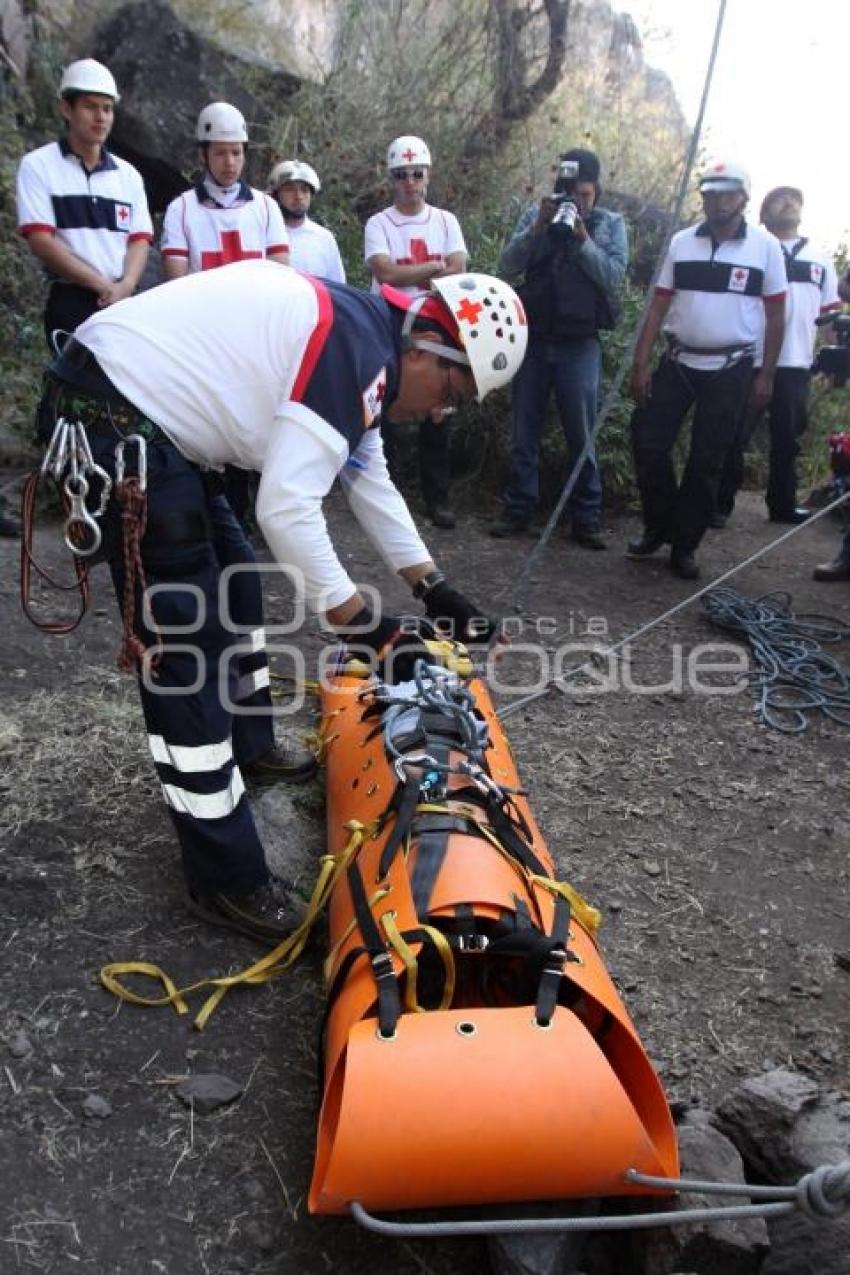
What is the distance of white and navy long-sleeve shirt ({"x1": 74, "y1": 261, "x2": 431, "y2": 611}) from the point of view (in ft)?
7.63

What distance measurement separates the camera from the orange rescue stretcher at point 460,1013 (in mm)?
1762

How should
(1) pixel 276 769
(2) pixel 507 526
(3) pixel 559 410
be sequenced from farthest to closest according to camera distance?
(2) pixel 507 526, (3) pixel 559 410, (1) pixel 276 769

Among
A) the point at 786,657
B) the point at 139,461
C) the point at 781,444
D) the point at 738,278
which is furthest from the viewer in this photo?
the point at 781,444

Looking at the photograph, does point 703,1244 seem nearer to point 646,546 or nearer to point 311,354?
point 311,354

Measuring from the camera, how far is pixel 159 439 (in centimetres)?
250

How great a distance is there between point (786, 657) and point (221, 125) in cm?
399

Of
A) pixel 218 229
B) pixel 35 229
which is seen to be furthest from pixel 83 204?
pixel 218 229

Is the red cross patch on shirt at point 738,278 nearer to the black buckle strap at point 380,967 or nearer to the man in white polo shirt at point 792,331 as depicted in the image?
the man in white polo shirt at point 792,331

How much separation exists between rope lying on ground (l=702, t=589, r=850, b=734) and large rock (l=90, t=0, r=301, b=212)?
5979 millimetres

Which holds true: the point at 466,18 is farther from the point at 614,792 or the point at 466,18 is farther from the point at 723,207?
the point at 614,792

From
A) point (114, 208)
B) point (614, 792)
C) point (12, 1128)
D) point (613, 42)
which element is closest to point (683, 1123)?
point (12, 1128)

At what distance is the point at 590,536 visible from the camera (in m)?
6.46

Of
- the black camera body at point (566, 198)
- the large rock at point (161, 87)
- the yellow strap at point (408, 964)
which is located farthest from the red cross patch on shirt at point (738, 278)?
the large rock at point (161, 87)

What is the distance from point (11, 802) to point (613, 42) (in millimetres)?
12935
